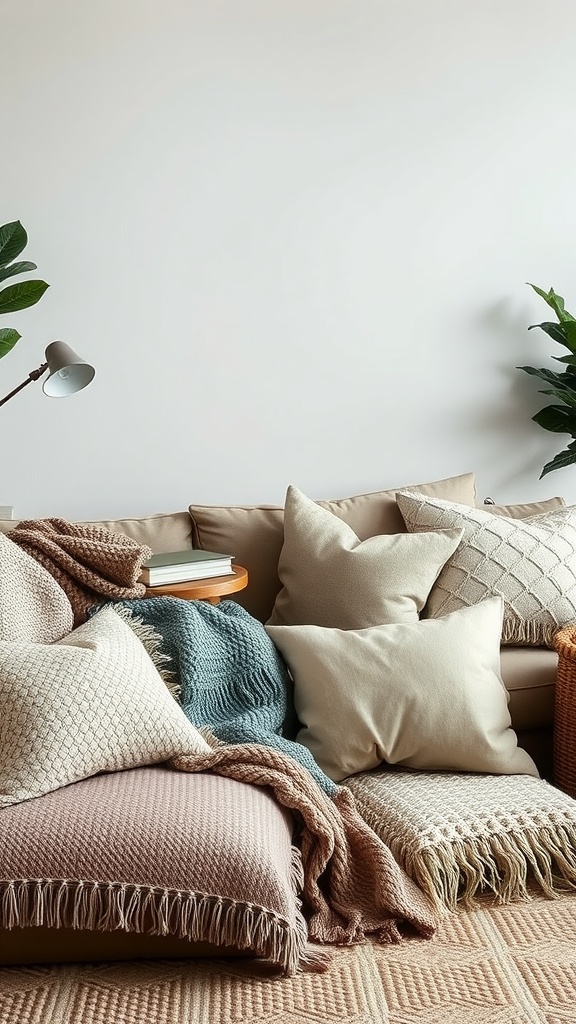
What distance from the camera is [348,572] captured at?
2383 mm

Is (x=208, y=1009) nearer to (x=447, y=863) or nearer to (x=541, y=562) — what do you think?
(x=447, y=863)

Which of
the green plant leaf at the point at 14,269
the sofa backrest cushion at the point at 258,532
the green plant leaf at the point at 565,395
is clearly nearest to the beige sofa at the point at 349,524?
the sofa backrest cushion at the point at 258,532

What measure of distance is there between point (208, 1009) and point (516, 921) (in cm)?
60

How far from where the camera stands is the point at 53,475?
268 cm

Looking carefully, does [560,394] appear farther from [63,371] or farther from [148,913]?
[148,913]

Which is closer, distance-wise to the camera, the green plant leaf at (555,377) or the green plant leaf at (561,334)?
the green plant leaf at (561,334)

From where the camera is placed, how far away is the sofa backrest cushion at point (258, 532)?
2527 millimetres

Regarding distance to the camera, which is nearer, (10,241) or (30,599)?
(30,599)

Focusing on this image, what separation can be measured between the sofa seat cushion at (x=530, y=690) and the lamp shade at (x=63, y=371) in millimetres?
1272

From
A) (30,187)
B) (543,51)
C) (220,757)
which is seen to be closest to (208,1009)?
(220,757)

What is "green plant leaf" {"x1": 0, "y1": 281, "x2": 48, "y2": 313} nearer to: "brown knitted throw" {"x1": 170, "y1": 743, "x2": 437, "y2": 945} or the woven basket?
"brown knitted throw" {"x1": 170, "y1": 743, "x2": 437, "y2": 945}

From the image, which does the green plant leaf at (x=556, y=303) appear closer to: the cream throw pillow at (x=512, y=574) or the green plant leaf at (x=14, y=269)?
the cream throw pillow at (x=512, y=574)

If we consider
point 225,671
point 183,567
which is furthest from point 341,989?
point 183,567

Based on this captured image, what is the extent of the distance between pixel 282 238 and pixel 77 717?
171cm
